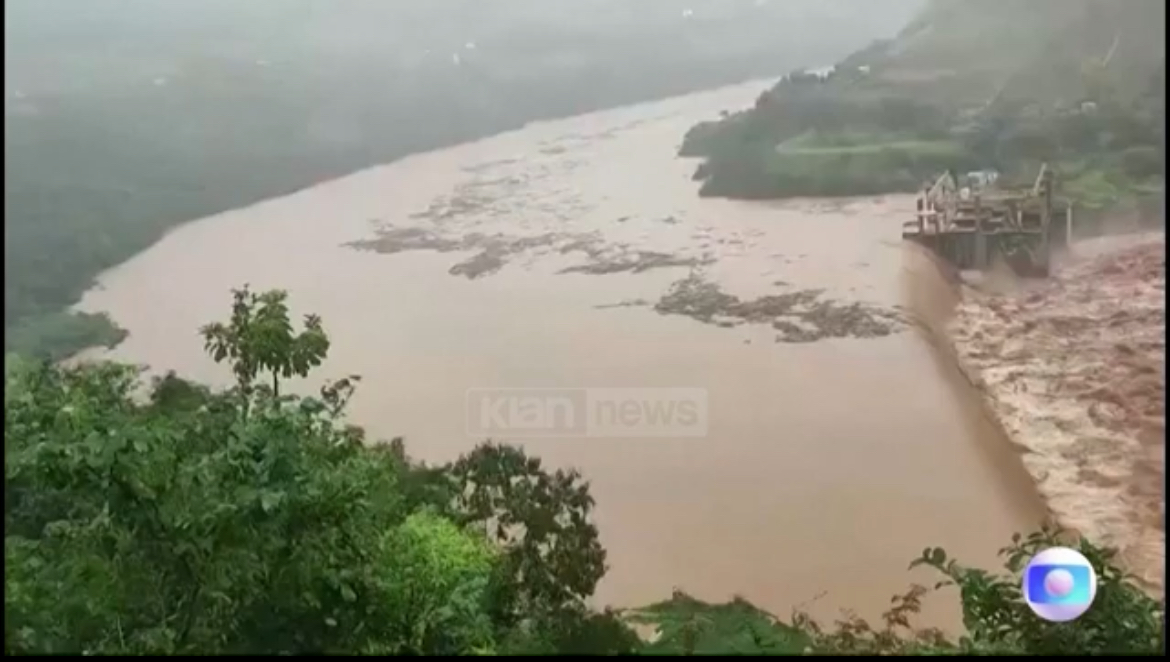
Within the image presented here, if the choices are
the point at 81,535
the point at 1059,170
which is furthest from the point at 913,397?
the point at 81,535

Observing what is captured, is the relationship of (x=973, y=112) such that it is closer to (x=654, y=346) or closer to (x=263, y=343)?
(x=654, y=346)

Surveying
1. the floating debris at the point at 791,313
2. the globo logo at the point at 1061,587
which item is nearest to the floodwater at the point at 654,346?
the floating debris at the point at 791,313

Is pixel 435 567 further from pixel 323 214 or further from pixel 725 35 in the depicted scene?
pixel 725 35

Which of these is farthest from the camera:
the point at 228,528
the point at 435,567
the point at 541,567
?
the point at 541,567

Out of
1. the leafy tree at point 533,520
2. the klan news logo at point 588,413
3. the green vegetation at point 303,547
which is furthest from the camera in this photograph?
the klan news logo at point 588,413

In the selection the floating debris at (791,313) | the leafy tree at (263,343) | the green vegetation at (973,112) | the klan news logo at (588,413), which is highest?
the green vegetation at (973,112)

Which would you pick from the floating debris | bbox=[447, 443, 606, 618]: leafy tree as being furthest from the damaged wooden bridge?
bbox=[447, 443, 606, 618]: leafy tree

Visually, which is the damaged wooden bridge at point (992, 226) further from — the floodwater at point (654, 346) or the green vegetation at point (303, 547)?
the green vegetation at point (303, 547)
